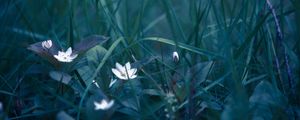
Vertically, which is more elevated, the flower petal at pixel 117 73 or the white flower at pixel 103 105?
the flower petal at pixel 117 73

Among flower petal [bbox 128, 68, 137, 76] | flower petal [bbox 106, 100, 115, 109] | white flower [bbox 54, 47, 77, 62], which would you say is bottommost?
flower petal [bbox 106, 100, 115, 109]

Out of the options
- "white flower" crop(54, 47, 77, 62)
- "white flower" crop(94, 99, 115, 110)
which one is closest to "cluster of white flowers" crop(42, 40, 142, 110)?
"white flower" crop(54, 47, 77, 62)

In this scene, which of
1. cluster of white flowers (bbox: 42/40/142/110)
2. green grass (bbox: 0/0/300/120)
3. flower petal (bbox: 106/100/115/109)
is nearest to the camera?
flower petal (bbox: 106/100/115/109)

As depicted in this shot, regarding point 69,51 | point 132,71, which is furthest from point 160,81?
point 69,51

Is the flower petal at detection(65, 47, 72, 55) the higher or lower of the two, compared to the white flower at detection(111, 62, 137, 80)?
higher

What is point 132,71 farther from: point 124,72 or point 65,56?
point 65,56

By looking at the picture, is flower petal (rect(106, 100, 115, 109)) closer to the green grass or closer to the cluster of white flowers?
the green grass

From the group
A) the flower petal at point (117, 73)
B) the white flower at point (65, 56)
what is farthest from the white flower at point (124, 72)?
the white flower at point (65, 56)

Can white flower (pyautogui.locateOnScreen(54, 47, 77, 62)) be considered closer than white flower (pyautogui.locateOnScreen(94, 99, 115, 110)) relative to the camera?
No

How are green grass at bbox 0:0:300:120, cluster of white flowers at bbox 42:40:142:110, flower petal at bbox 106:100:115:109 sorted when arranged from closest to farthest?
flower petal at bbox 106:100:115:109
green grass at bbox 0:0:300:120
cluster of white flowers at bbox 42:40:142:110

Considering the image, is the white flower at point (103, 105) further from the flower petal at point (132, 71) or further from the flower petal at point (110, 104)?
the flower petal at point (132, 71)

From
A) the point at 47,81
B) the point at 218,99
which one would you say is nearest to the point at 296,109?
the point at 218,99
